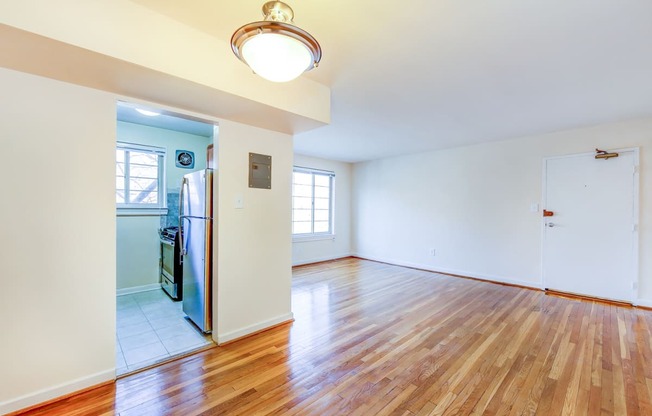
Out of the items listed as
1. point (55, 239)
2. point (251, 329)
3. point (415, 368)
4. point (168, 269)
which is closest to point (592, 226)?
point (415, 368)

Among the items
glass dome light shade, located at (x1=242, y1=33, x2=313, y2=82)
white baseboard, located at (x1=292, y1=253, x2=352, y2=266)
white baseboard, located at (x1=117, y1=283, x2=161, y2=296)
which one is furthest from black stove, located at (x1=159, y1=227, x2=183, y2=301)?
glass dome light shade, located at (x1=242, y1=33, x2=313, y2=82)

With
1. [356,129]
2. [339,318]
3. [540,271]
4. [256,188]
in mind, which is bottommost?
[339,318]

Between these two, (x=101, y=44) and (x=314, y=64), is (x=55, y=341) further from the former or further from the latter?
(x=314, y=64)

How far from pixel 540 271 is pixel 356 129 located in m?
3.46

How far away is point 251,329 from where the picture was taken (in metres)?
2.67

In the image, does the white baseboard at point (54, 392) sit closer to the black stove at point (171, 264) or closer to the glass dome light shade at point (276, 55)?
the black stove at point (171, 264)

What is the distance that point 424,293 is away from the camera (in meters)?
3.97

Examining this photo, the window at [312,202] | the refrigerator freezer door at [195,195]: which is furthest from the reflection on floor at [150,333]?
the window at [312,202]

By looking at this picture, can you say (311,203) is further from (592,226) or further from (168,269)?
(592,226)

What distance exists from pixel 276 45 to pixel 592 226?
467cm

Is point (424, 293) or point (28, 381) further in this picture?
point (424, 293)

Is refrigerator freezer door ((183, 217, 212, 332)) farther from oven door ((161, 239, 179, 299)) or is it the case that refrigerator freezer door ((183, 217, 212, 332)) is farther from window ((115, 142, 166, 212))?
window ((115, 142, 166, 212))

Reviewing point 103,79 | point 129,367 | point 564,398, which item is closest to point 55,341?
point 129,367

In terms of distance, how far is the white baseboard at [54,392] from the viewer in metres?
1.61
